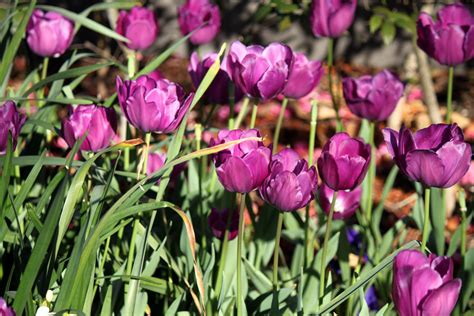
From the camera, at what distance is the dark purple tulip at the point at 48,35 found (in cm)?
191

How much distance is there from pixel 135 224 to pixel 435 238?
747 millimetres

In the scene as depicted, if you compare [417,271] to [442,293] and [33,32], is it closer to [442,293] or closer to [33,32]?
[442,293]

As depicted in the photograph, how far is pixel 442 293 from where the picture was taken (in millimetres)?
1070

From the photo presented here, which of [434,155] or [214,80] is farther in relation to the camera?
[214,80]

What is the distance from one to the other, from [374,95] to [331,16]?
247mm

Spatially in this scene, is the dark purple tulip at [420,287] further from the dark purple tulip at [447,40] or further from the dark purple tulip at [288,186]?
the dark purple tulip at [447,40]

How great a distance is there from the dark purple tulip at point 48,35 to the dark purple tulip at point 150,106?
565 mm

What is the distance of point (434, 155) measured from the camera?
126 cm

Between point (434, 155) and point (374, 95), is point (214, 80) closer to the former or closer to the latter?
point (374, 95)

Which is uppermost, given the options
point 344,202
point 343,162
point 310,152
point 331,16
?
point 331,16

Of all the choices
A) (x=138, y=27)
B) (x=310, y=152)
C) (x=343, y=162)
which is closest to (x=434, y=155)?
(x=343, y=162)

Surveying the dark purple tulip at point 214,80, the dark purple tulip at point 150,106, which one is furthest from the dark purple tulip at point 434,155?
the dark purple tulip at point 214,80

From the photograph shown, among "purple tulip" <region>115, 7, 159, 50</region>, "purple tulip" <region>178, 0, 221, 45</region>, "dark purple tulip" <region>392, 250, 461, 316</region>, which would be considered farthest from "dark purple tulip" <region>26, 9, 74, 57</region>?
"dark purple tulip" <region>392, 250, 461, 316</region>

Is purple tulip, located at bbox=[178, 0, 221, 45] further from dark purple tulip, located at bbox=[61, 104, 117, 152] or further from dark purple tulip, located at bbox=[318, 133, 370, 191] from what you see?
dark purple tulip, located at bbox=[318, 133, 370, 191]
